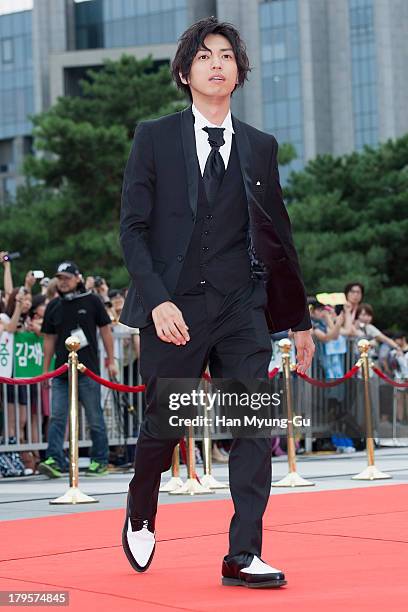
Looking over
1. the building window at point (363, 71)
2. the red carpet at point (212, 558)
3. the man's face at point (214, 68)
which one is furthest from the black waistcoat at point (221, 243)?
the building window at point (363, 71)

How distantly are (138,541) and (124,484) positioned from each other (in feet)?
18.0

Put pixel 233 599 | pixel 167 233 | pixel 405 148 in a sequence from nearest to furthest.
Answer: pixel 233 599
pixel 167 233
pixel 405 148

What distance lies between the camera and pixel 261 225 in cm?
458

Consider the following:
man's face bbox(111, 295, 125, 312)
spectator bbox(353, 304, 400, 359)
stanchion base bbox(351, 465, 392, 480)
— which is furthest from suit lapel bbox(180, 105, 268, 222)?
spectator bbox(353, 304, 400, 359)

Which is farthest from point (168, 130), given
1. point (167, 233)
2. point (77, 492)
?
point (77, 492)

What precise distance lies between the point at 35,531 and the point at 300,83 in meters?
68.4

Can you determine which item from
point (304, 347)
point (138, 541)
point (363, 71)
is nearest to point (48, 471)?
point (138, 541)

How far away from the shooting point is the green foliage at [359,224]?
32.2 m

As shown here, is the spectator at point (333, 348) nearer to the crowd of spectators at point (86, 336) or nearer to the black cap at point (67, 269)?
the crowd of spectators at point (86, 336)

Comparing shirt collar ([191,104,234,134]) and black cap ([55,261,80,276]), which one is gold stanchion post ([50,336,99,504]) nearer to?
black cap ([55,261,80,276])

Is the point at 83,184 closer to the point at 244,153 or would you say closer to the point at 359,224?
the point at 359,224

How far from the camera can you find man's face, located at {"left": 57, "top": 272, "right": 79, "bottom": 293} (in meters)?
11.4

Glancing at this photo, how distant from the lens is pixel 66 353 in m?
11.4

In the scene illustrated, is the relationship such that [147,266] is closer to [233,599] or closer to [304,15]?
[233,599]
